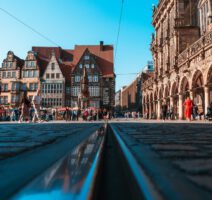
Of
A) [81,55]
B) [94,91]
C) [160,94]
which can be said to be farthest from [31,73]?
[160,94]

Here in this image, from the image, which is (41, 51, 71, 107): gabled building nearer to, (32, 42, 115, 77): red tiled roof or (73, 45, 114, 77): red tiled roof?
(32, 42, 115, 77): red tiled roof

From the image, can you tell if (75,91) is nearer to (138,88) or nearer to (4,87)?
(4,87)

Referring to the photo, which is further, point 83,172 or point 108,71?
point 108,71

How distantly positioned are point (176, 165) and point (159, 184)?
0.46 meters

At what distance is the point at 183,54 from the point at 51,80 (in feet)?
106

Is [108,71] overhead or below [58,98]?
overhead

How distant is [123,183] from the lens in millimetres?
996

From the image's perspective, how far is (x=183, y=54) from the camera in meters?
21.8

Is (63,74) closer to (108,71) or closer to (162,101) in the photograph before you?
(108,71)

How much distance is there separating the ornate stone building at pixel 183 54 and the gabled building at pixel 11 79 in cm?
2689

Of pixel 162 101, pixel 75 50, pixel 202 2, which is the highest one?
pixel 75 50

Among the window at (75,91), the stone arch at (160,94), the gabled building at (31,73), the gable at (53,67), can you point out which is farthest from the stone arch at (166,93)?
the gabled building at (31,73)

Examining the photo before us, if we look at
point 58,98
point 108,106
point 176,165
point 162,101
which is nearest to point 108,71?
point 108,106

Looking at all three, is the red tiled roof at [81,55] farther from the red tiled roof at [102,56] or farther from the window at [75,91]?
the window at [75,91]
